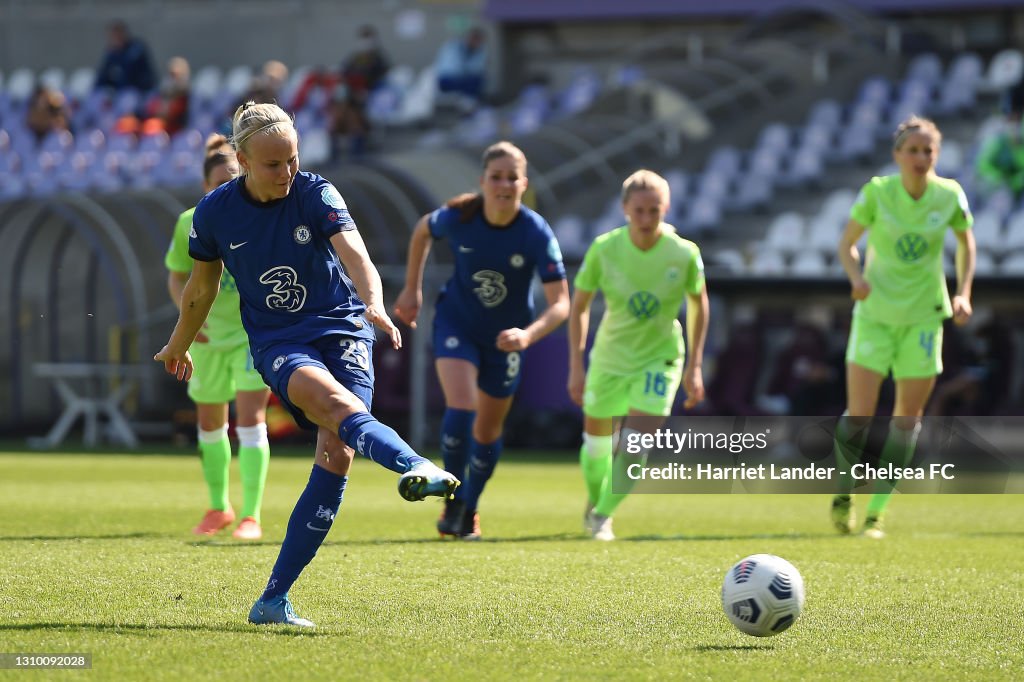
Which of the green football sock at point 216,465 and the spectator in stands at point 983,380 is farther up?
the green football sock at point 216,465

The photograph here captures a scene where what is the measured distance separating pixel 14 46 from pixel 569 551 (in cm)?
2809

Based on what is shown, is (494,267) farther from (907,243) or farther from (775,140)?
(775,140)

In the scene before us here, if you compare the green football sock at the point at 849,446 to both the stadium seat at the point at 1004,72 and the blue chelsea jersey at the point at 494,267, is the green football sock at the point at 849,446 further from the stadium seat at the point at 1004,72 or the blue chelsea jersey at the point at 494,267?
the stadium seat at the point at 1004,72

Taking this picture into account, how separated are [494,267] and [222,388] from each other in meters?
1.70

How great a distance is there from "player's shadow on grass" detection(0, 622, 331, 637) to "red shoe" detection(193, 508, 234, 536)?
3434mm

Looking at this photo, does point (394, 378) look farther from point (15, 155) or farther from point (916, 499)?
point (15, 155)

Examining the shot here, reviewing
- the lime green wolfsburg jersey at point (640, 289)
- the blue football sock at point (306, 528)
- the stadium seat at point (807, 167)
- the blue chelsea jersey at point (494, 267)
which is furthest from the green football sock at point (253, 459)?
the stadium seat at point (807, 167)

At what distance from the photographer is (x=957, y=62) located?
25875 millimetres

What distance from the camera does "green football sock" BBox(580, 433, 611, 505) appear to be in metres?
9.98

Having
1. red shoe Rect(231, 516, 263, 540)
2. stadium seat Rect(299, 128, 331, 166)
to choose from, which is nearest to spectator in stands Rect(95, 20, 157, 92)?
stadium seat Rect(299, 128, 331, 166)

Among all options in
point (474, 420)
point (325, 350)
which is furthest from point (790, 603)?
point (474, 420)

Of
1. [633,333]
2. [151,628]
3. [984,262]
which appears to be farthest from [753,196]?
[151,628]

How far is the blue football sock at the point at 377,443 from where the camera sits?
18.0 ft

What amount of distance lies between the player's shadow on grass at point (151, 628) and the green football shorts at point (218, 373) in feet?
11.5
